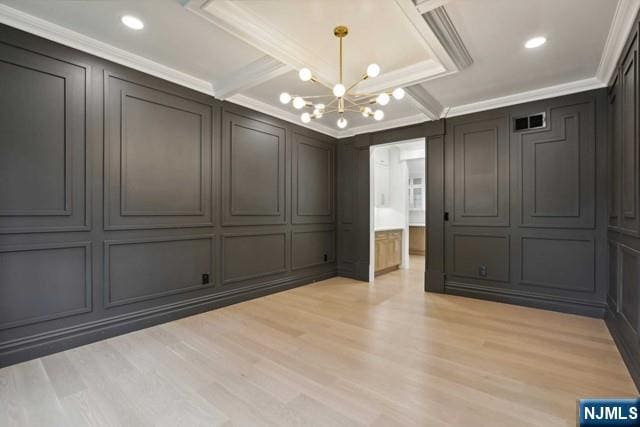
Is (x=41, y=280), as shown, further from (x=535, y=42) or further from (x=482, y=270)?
(x=482, y=270)

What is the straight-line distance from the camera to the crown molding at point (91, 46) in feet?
7.80

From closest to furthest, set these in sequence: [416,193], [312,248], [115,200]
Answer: [115,200] < [312,248] < [416,193]

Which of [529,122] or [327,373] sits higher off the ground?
[529,122]

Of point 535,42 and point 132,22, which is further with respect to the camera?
point 535,42

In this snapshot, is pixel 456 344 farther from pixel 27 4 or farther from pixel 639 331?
pixel 27 4

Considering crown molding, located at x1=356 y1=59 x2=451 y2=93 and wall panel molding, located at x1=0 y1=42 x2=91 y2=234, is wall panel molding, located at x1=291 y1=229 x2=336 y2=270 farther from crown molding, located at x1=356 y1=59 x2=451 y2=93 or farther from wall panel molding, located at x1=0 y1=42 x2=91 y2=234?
wall panel molding, located at x1=0 y1=42 x2=91 y2=234

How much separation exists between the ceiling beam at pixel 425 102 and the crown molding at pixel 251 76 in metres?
1.53

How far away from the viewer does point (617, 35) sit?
8.43 ft

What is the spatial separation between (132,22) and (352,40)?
191 cm

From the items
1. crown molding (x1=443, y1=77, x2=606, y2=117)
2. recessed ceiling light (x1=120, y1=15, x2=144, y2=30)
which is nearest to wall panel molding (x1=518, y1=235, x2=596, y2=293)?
crown molding (x1=443, y1=77, x2=606, y2=117)

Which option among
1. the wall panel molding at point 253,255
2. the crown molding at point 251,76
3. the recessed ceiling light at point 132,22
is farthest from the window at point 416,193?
the recessed ceiling light at point 132,22

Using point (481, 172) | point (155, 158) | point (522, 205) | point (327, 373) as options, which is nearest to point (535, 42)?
point (481, 172)

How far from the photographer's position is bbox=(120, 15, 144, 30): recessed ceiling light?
245 cm

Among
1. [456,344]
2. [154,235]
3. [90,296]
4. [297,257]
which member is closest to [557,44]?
[456,344]
